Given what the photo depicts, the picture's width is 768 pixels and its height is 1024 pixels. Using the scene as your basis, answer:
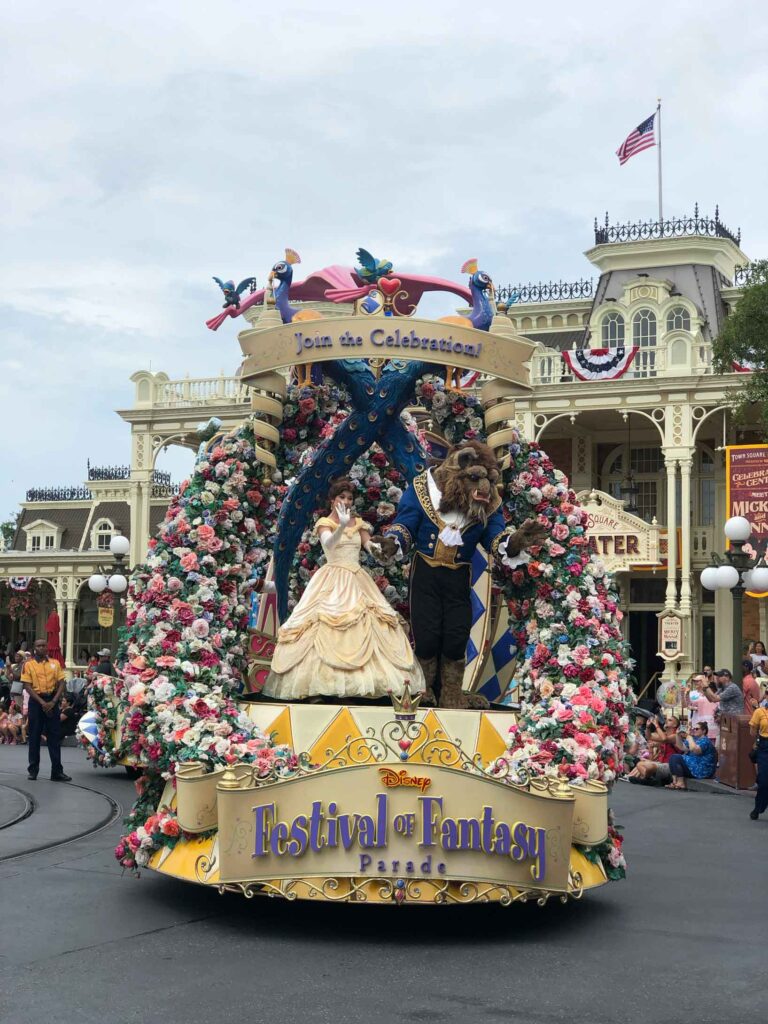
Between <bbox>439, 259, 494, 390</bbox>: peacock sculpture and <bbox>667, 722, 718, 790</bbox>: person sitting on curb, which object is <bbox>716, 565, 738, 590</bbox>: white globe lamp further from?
<bbox>439, 259, 494, 390</bbox>: peacock sculpture

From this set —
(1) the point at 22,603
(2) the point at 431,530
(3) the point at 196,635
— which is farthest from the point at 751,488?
(1) the point at 22,603

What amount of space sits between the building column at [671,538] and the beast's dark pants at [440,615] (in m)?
17.6

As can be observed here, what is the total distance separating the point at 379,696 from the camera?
888 centimetres

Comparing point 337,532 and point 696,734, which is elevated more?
point 337,532

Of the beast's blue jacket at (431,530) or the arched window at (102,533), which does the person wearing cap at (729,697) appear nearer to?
the beast's blue jacket at (431,530)

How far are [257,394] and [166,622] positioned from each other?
1723 millimetres

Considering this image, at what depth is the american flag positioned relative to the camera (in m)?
29.0

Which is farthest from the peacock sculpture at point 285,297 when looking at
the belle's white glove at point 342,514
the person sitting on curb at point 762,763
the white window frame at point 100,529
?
the white window frame at point 100,529

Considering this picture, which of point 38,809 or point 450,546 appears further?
point 38,809

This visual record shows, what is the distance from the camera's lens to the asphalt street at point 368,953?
19.5ft

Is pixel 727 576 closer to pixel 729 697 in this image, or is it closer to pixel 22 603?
pixel 729 697

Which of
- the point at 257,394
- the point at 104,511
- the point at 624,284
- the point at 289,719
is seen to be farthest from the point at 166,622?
the point at 104,511

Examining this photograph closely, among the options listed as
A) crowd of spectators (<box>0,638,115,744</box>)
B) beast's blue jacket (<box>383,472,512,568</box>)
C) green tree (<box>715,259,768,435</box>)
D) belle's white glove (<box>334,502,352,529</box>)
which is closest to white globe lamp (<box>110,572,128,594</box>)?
crowd of spectators (<box>0,638,115,744</box>)

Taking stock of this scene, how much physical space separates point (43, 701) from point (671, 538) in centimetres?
1495
